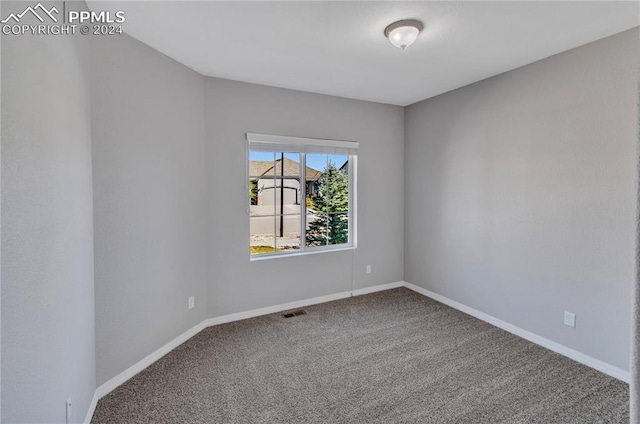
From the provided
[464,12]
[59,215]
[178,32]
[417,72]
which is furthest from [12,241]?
[417,72]

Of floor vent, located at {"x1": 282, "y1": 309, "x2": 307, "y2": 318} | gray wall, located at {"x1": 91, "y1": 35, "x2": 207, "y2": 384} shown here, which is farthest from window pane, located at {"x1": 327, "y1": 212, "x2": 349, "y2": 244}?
gray wall, located at {"x1": 91, "y1": 35, "x2": 207, "y2": 384}

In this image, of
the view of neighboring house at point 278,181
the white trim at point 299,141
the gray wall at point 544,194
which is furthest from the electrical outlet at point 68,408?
the gray wall at point 544,194

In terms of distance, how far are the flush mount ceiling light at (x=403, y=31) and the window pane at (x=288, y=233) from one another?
2200mm

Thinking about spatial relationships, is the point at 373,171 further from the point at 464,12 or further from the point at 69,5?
the point at 69,5

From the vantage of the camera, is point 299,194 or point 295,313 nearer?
point 295,313

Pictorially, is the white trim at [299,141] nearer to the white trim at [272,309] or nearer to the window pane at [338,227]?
the window pane at [338,227]

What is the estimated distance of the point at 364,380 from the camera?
2383mm

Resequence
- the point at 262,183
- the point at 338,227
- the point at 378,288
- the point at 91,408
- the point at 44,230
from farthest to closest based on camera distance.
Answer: the point at 378,288 → the point at 338,227 → the point at 262,183 → the point at 91,408 → the point at 44,230

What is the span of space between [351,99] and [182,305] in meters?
3.04

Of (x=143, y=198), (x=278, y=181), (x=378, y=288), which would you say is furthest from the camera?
(x=378, y=288)

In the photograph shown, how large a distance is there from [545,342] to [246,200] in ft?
10.4

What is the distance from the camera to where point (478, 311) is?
11.4 ft

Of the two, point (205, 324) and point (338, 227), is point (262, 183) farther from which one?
point (205, 324)

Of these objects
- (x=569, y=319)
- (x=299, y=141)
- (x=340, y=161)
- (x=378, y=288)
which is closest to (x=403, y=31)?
(x=299, y=141)
